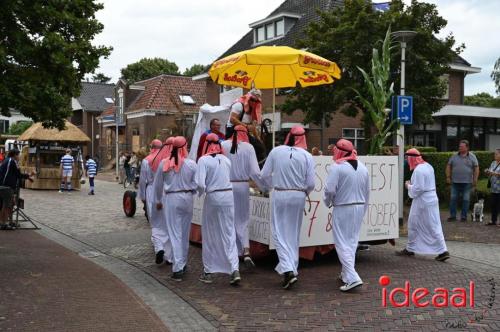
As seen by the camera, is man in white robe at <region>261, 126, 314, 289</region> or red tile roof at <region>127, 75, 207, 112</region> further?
red tile roof at <region>127, 75, 207, 112</region>

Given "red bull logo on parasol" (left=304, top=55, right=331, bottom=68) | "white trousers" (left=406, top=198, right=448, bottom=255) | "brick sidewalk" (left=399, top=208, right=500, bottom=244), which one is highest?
"red bull logo on parasol" (left=304, top=55, right=331, bottom=68)

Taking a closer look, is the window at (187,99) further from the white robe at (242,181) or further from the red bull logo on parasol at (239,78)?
the white robe at (242,181)

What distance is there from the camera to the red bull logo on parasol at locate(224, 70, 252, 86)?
36.5 ft

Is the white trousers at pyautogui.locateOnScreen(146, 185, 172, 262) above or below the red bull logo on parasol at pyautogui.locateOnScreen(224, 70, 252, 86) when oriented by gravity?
below

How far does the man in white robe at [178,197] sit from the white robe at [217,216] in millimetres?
352

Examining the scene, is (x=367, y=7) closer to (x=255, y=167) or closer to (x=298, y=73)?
(x=298, y=73)

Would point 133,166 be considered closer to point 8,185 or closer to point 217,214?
point 8,185

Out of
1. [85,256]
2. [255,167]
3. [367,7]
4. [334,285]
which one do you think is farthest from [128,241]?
[367,7]

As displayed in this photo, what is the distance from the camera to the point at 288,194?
7367 mm

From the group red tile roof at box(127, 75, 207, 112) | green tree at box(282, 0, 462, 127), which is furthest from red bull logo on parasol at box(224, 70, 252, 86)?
red tile roof at box(127, 75, 207, 112)

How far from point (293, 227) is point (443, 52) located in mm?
13111

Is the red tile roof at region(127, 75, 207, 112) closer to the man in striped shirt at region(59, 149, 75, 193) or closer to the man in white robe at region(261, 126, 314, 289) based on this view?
the man in striped shirt at region(59, 149, 75, 193)

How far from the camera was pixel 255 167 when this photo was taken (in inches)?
319

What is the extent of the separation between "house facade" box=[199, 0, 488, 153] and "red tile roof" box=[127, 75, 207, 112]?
1001 centimetres
